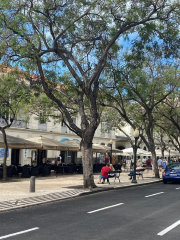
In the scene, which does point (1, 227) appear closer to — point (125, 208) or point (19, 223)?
point (19, 223)

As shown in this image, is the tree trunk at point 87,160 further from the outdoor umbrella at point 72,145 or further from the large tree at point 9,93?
the outdoor umbrella at point 72,145

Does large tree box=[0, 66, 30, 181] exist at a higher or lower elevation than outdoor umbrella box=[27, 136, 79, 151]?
higher

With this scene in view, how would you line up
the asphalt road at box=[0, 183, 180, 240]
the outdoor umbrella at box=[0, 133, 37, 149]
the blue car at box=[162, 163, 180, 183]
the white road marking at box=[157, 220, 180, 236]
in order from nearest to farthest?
the asphalt road at box=[0, 183, 180, 240], the white road marking at box=[157, 220, 180, 236], the outdoor umbrella at box=[0, 133, 37, 149], the blue car at box=[162, 163, 180, 183]

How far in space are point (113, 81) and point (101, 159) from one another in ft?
55.1

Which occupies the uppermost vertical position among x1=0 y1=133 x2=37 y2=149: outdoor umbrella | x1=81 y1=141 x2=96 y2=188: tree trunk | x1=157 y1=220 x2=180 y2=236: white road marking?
x1=0 y1=133 x2=37 y2=149: outdoor umbrella

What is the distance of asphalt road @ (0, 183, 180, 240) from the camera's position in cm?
649

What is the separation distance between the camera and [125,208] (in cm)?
1001

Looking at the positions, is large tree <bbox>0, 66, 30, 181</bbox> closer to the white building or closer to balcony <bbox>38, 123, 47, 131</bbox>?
the white building

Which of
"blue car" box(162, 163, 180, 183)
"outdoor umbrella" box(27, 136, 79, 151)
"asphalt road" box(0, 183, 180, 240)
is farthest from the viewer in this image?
"outdoor umbrella" box(27, 136, 79, 151)

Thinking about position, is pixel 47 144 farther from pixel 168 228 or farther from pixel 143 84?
pixel 168 228

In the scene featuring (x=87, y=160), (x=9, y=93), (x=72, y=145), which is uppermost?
(x=9, y=93)

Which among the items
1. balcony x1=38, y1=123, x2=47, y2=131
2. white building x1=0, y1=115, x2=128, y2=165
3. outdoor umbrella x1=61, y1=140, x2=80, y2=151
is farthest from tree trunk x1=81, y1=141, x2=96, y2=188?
balcony x1=38, y1=123, x2=47, y2=131

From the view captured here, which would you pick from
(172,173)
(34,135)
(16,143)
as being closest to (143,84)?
(172,173)

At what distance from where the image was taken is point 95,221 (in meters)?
7.91
